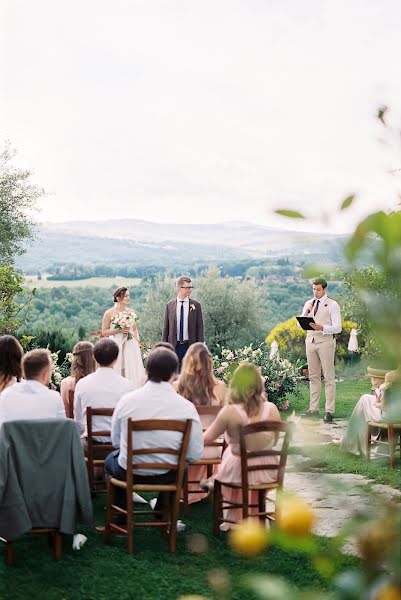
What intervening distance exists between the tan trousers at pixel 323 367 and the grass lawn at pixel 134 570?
15.5 feet

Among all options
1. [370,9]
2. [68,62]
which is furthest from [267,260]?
[370,9]

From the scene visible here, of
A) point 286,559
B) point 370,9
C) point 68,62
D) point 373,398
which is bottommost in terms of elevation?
point 286,559

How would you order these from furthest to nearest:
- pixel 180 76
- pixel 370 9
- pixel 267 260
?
pixel 180 76, pixel 267 260, pixel 370 9

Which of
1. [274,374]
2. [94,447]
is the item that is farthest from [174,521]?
[274,374]

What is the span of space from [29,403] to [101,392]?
0.96 m

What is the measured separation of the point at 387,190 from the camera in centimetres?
96

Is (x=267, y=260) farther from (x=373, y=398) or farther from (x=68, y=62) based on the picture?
(x=373, y=398)

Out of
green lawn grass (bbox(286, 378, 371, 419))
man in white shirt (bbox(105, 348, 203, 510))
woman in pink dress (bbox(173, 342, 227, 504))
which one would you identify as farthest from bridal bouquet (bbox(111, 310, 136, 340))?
man in white shirt (bbox(105, 348, 203, 510))

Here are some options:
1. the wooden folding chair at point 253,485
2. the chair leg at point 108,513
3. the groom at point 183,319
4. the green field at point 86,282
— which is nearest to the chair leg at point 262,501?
the wooden folding chair at point 253,485

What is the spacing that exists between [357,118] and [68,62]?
1210 inches

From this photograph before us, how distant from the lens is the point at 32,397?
4711 millimetres

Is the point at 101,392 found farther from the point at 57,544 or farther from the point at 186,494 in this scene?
the point at 57,544

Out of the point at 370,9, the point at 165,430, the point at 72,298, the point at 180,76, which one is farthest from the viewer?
the point at 180,76

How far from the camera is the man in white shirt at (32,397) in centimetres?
468
